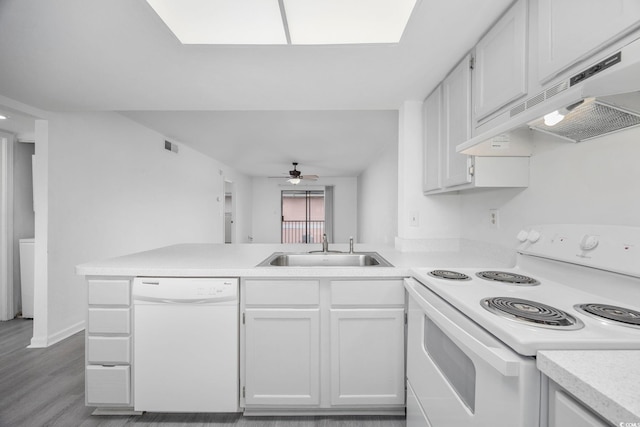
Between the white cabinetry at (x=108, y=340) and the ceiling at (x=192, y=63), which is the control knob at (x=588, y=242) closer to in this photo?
the ceiling at (x=192, y=63)

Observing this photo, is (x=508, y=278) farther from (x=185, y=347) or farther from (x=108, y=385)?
(x=108, y=385)

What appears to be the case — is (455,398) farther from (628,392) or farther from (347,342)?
(347,342)

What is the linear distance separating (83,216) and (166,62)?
207 cm

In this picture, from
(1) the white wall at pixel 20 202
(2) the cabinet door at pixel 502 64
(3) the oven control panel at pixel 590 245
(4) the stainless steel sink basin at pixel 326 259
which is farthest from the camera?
(1) the white wall at pixel 20 202

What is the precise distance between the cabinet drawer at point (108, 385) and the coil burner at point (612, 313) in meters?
2.09

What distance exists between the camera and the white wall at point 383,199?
3.69 m

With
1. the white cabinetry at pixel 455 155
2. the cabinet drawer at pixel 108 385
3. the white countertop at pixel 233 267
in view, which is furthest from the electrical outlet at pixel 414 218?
the cabinet drawer at pixel 108 385

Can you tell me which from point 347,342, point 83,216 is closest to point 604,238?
point 347,342

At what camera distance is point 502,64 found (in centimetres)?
117

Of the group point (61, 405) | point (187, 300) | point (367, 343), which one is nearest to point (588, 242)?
point (367, 343)

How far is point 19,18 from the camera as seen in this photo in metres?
1.21

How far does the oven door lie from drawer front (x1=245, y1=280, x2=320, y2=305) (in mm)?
511

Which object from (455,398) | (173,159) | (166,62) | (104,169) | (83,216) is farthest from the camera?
(173,159)

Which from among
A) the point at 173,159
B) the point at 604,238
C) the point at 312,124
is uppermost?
the point at 312,124
